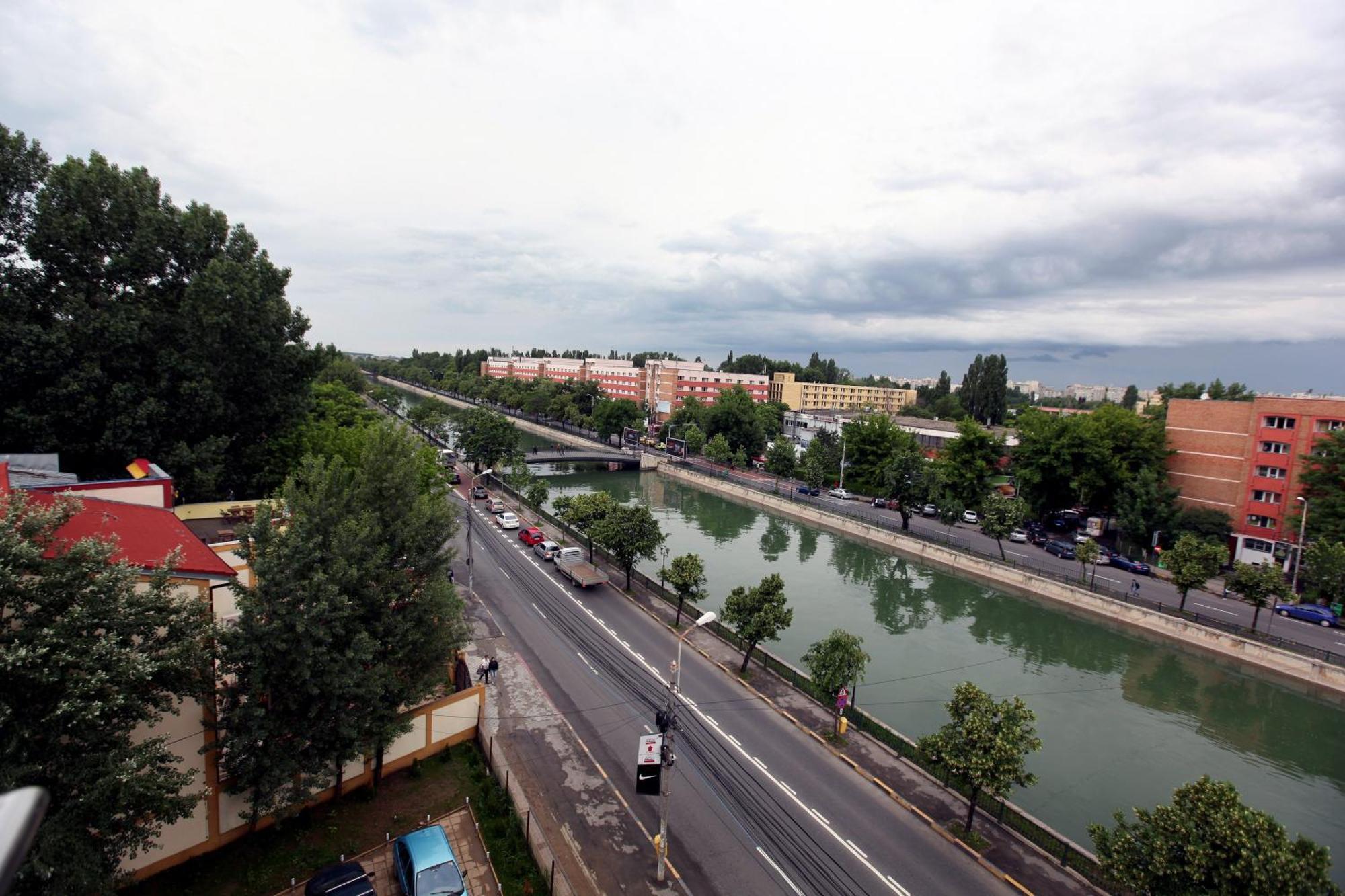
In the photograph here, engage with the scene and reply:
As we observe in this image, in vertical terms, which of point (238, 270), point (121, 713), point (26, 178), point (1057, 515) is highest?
point (26, 178)

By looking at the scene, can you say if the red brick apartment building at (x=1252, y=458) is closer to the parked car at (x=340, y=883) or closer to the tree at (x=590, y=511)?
the tree at (x=590, y=511)

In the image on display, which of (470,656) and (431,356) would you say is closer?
(470,656)

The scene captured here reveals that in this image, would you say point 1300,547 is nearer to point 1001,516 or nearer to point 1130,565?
point 1130,565

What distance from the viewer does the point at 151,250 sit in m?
23.2

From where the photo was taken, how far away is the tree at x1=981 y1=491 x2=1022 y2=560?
36438mm

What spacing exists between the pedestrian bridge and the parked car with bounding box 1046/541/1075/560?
39021mm

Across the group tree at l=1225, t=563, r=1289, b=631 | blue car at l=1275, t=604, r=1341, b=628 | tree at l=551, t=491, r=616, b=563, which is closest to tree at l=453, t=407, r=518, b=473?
tree at l=551, t=491, r=616, b=563

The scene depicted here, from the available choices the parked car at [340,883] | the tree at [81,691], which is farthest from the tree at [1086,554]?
the tree at [81,691]

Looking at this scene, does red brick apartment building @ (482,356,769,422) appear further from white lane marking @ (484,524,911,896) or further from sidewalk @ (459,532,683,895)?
sidewalk @ (459,532,683,895)

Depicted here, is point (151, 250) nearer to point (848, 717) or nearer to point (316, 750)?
point (316, 750)

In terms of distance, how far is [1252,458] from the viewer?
37844mm

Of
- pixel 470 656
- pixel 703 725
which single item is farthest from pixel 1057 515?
pixel 470 656

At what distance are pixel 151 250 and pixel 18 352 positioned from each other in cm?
533

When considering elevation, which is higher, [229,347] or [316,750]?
[229,347]
